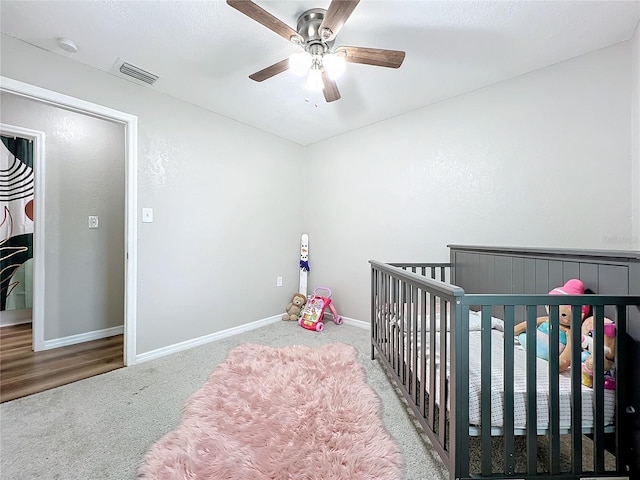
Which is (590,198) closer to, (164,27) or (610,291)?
(610,291)

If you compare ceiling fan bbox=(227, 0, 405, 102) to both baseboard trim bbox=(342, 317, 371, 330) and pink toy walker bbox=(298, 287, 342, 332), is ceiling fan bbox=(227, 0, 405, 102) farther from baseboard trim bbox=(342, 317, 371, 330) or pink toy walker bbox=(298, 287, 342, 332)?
baseboard trim bbox=(342, 317, 371, 330)

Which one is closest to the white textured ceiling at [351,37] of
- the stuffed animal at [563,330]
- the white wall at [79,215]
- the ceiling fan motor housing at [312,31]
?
the ceiling fan motor housing at [312,31]

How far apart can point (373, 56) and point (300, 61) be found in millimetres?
401

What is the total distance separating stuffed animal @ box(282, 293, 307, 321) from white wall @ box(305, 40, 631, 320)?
321 mm

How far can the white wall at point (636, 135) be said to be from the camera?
5.32 ft

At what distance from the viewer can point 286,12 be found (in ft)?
4.91

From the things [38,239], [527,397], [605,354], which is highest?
[38,239]

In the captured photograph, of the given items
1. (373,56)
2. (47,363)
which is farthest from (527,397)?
(47,363)

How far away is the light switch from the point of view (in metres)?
2.23

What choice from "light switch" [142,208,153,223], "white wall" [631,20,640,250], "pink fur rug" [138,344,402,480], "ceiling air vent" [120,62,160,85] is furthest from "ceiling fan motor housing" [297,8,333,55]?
"pink fur rug" [138,344,402,480]

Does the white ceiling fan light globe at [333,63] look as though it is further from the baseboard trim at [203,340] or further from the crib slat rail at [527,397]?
the baseboard trim at [203,340]

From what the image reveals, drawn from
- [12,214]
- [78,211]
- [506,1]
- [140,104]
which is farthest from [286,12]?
[12,214]

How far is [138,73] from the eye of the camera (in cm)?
203

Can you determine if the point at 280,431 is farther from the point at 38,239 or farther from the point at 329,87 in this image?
the point at 38,239
